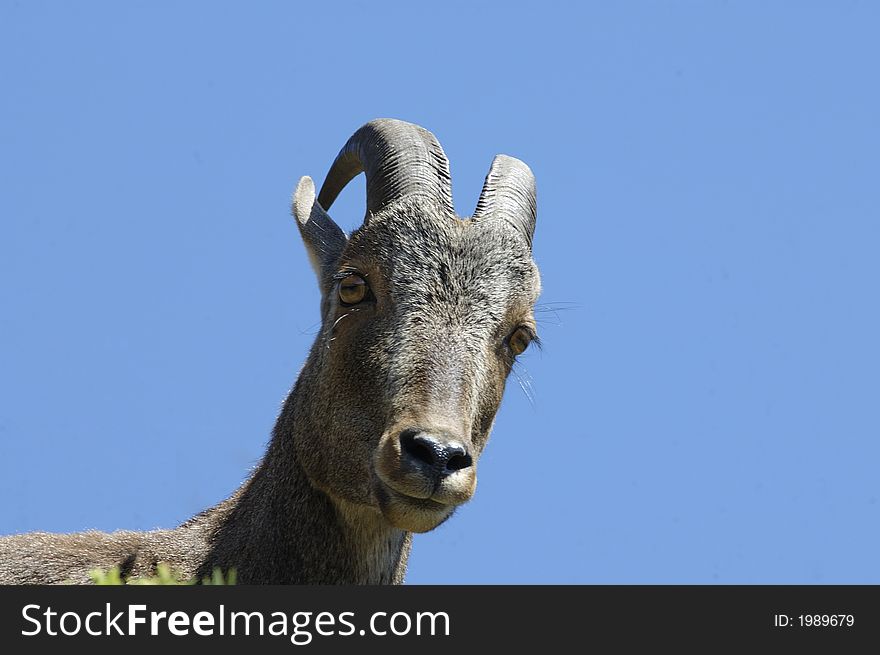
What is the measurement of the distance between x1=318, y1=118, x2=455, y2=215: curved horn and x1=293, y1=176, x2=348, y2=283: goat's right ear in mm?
386

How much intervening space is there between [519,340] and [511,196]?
1551mm

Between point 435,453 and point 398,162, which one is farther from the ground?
point 398,162

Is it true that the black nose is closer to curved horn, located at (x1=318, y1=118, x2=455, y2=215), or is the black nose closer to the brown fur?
the brown fur

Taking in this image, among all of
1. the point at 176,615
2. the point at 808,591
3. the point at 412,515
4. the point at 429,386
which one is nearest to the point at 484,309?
the point at 429,386

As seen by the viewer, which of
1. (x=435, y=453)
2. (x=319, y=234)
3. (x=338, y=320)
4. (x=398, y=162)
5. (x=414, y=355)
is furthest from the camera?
(x=319, y=234)

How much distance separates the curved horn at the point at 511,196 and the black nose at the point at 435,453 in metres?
2.78

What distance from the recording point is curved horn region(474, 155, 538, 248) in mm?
10453

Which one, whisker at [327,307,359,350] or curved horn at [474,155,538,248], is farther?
curved horn at [474,155,538,248]

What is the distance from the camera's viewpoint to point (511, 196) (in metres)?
10.7

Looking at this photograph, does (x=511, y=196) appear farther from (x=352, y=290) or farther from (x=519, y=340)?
(x=352, y=290)

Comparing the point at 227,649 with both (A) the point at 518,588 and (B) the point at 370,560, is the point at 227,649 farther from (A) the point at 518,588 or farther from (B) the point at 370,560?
(B) the point at 370,560

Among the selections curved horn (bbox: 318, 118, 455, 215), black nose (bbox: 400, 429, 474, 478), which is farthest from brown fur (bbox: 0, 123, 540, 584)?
curved horn (bbox: 318, 118, 455, 215)

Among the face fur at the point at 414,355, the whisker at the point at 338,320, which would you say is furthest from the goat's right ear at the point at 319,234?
the whisker at the point at 338,320

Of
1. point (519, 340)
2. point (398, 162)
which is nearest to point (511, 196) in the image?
point (398, 162)
